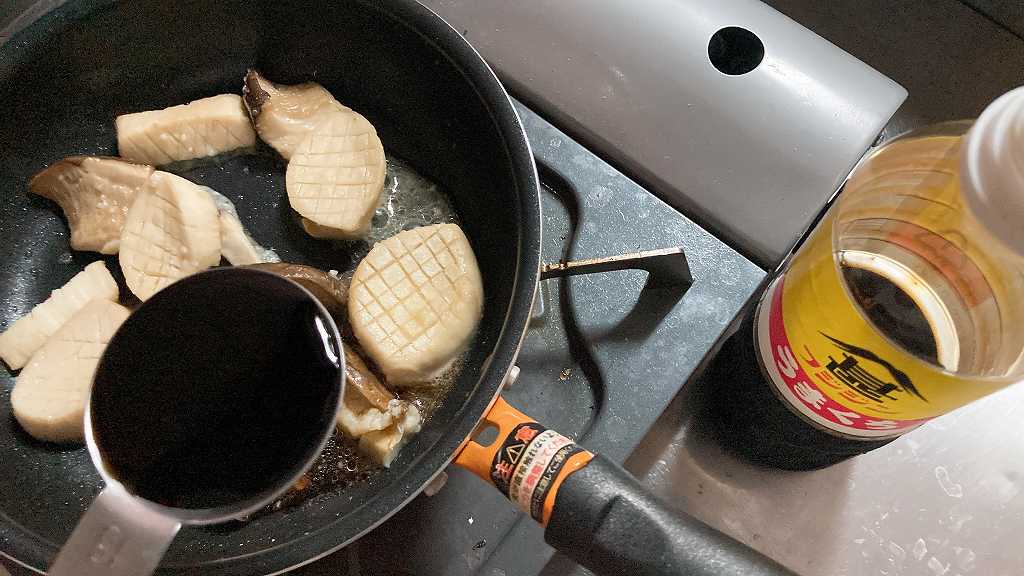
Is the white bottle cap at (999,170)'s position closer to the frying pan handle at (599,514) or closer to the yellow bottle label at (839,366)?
the yellow bottle label at (839,366)

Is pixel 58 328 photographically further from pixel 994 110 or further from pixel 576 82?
pixel 994 110

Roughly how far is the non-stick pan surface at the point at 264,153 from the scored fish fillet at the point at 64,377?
1.6 inches

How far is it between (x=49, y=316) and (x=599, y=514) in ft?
2.03

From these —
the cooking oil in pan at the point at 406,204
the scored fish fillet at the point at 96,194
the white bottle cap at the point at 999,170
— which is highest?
the white bottle cap at the point at 999,170

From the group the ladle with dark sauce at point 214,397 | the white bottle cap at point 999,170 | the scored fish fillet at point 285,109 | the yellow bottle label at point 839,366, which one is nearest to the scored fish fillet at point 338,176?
the scored fish fillet at point 285,109

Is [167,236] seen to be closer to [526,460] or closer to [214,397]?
[214,397]

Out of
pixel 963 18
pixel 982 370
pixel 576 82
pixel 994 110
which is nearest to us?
pixel 994 110

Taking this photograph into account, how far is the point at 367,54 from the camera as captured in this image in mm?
774

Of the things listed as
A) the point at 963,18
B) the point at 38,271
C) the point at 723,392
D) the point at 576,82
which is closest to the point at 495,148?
the point at 576,82

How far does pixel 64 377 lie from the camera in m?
0.68

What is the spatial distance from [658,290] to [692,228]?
0.08m

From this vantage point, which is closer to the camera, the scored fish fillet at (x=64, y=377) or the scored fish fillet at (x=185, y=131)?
the scored fish fillet at (x=64, y=377)

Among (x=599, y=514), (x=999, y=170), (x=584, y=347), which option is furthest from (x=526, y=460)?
(x=999, y=170)

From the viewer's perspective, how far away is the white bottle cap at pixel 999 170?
0.36 metres
